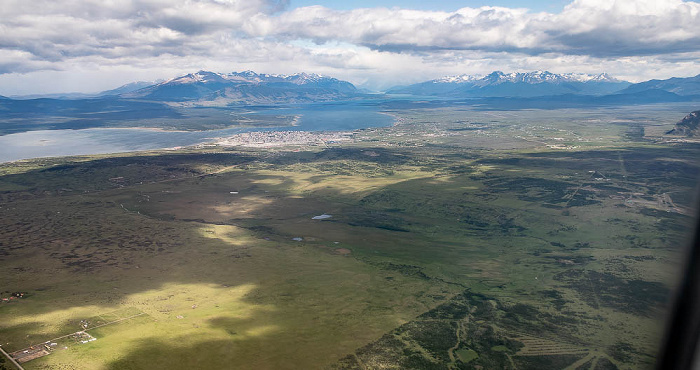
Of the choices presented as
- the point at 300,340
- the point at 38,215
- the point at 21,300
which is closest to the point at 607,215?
the point at 300,340

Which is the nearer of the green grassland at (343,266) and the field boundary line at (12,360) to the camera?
the field boundary line at (12,360)

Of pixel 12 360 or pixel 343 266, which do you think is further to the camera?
pixel 343 266

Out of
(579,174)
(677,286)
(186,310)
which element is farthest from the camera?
(579,174)

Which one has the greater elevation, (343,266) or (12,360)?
(12,360)

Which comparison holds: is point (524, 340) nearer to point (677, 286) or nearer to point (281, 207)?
point (677, 286)

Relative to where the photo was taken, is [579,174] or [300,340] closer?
[300,340]

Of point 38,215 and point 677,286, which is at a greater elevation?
point 677,286

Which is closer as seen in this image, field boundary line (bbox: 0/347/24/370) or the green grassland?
field boundary line (bbox: 0/347/24/370)

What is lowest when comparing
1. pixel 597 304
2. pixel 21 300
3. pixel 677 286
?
pixel 597 304
